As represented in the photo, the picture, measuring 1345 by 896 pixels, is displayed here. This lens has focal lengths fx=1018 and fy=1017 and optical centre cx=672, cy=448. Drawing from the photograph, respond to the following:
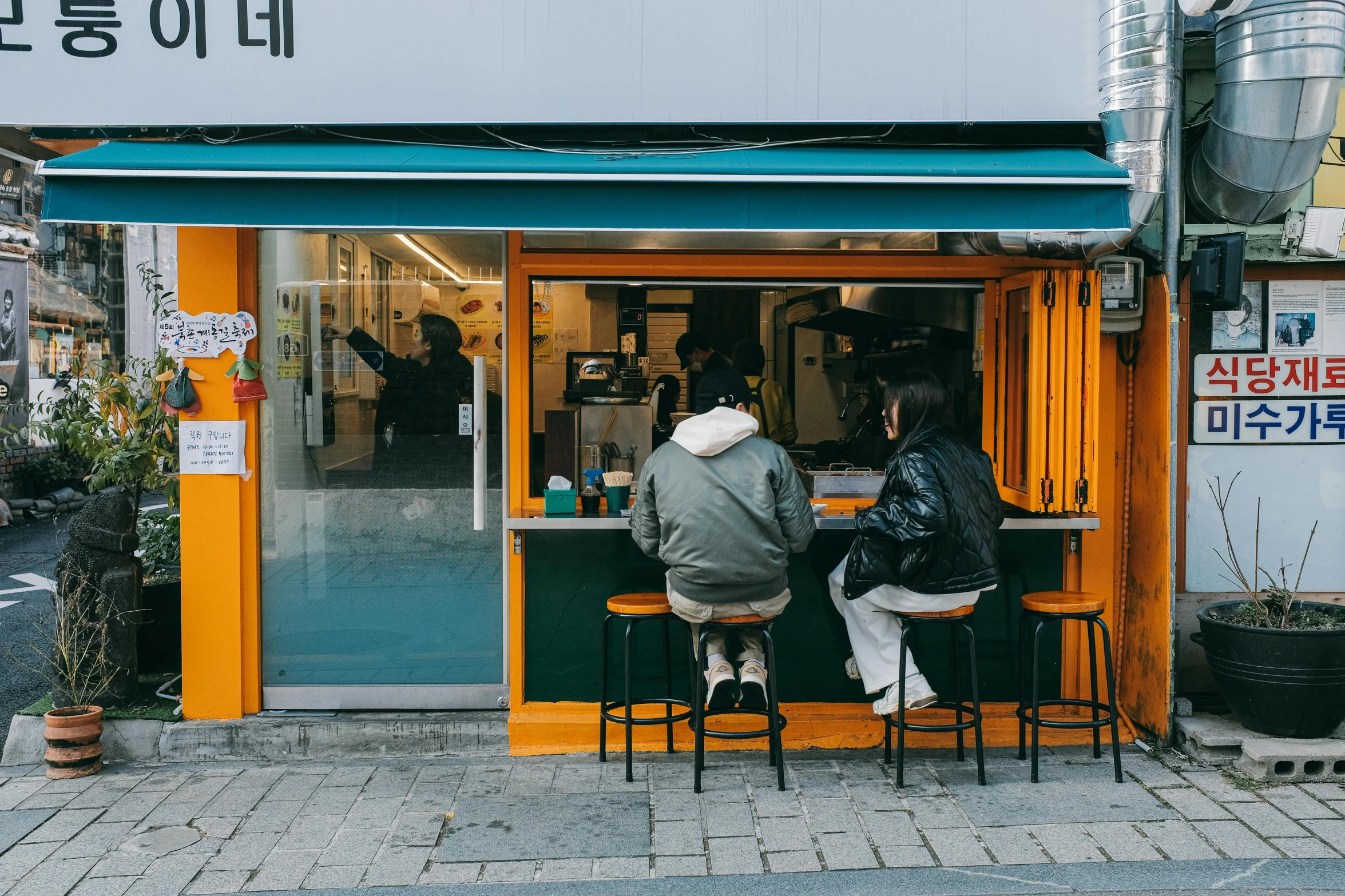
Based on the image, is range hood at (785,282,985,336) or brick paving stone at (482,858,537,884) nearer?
brick paving stone at (482,858,537,884)

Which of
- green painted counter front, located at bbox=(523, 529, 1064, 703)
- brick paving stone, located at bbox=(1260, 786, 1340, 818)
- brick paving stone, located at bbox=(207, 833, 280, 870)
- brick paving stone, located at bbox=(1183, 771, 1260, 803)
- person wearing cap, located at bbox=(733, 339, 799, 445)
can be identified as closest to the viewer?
brick paving stone, located at bbox=(207, 833, 280, 870)

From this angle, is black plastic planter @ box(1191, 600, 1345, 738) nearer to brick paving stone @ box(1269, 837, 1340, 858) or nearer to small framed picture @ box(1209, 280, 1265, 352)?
brick paving stone @ box(1269, 837, 1340, 858)

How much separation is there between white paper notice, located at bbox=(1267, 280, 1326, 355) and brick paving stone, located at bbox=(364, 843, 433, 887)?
4.61 meters

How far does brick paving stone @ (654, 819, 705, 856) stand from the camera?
12.5 feet

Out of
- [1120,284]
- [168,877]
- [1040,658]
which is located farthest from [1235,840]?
[168,877]

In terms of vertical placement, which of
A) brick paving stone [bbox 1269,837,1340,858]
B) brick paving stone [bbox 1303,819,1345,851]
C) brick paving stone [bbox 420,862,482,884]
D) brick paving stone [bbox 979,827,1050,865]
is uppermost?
brick paving stone [bbox 1303,819,1345,851]

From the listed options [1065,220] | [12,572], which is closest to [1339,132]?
[1065,220]

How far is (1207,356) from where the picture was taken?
16.7 ft

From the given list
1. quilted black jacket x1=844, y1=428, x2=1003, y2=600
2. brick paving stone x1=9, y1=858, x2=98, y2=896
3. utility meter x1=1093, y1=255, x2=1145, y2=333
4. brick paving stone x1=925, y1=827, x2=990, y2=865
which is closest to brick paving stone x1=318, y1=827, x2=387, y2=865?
brick paving stone x1=9, y1=858, x2=98, y2=896

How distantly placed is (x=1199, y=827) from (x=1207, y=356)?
2340mm

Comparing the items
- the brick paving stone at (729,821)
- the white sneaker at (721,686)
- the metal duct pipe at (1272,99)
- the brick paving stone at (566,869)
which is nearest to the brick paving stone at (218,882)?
the brick paving stone at (566,869)

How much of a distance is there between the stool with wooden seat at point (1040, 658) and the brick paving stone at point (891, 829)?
0.73 m

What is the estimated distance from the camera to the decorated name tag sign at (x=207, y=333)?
16.0 feet

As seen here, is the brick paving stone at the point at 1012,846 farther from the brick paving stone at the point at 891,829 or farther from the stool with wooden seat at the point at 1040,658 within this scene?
the stool with wooden seat at the point at 1040,658
